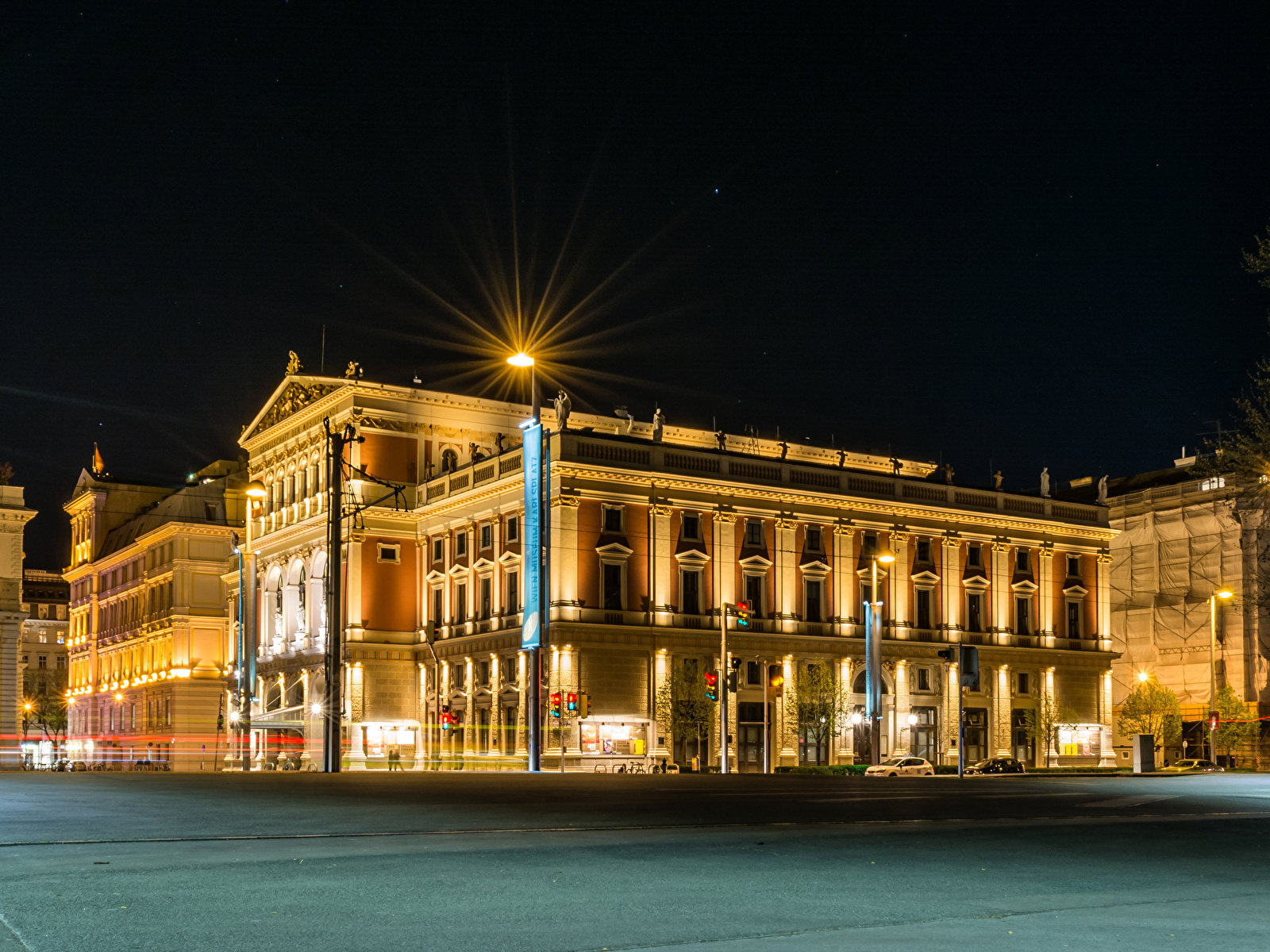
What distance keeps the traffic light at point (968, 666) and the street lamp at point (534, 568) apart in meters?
13.0

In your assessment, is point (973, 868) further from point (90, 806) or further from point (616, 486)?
point (616, 486)

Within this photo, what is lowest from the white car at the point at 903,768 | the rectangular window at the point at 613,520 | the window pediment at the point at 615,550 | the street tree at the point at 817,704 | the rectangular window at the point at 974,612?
the white car at the point at 903,768

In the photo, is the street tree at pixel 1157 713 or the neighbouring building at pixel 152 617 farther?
the neighbouring building at pixel 152 617

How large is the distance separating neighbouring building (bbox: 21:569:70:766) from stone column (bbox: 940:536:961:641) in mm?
103805

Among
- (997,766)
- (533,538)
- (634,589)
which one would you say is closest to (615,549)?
(634,589)

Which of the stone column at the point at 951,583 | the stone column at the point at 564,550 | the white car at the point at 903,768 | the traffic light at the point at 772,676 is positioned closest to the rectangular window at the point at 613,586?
the stone column at the point at 564,550

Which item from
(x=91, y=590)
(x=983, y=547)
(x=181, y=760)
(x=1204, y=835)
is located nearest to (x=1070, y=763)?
(x=983, y=547)

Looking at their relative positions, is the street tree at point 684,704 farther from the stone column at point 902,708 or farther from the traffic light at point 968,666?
the traffic light at point 968,666

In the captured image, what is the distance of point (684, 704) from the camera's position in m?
Result: 68.3

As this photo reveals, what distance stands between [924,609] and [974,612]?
367 centimetres

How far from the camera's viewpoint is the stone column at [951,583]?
80375 mm

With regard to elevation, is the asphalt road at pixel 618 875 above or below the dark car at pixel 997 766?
above

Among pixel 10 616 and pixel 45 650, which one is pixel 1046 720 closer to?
pixel 10 616

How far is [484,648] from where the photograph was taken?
71.8 m
